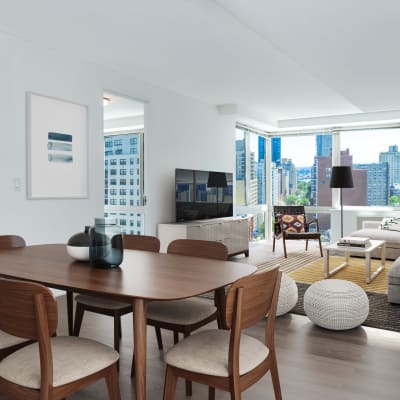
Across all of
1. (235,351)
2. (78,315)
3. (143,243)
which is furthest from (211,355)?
(143,243)

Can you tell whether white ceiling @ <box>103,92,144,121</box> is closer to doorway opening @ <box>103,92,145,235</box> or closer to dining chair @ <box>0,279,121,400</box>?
doorway opening @ <box>103,92,145,235</box>

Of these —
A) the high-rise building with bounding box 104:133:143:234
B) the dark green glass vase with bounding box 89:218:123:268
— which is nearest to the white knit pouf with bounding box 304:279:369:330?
the dark green glass vase with bounding box 89:218:123:268

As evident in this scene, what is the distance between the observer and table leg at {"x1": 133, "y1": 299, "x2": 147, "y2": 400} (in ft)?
5.57

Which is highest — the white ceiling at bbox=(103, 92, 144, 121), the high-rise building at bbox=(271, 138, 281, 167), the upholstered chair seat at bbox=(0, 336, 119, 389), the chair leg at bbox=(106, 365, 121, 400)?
the white ceiling at bbox=(103, 92, 144, 121)

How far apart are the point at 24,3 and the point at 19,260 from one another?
217cm

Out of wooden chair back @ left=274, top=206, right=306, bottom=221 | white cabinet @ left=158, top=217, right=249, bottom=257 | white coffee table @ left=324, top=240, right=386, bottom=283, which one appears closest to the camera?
white coffee table @ left=324, top=240, right=386, bottom=283

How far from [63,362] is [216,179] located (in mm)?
5527

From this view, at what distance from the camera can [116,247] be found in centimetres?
225

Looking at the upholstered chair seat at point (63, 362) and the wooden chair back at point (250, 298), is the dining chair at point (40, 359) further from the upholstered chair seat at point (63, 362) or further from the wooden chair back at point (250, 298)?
the wooden chair back at point (250, 298)

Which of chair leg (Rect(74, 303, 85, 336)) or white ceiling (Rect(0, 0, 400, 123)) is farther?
white ceiling (Rect(0, 0, 400, 123))

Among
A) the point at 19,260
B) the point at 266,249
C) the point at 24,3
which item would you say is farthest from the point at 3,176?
the point at 266,249

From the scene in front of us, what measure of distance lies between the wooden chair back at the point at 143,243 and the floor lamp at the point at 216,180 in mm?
3792

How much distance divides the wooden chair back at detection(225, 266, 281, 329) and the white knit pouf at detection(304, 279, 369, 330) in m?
1.78

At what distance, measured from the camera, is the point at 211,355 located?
5.96ft
